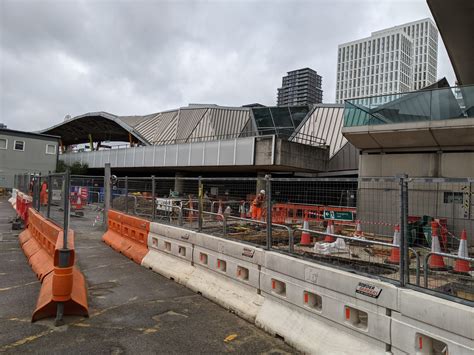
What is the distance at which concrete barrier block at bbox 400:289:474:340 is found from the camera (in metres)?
3.15

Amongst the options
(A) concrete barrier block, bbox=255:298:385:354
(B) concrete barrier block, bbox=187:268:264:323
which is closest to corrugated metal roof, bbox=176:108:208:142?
(B) concrete barrier block, bbox=187:268:264:323

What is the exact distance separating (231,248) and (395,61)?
129562 millimetres

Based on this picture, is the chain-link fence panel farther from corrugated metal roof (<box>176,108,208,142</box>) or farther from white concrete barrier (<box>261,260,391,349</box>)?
corrugated metal roof (<box>176,108,208,142</box>)

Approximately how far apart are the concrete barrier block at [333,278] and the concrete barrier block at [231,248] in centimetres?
24

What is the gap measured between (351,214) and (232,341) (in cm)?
608

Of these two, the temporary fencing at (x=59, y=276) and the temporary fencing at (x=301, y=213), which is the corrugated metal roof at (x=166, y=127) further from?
the temporary fencing at (x=59, y=276)

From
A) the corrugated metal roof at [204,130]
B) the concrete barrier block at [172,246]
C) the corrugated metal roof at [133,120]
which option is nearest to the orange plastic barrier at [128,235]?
the concrete barrier block at [172,246]

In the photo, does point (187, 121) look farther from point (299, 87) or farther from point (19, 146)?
point (299, 87)

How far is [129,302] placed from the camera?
595 centimetres

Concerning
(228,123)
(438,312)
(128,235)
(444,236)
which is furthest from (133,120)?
(438,312)

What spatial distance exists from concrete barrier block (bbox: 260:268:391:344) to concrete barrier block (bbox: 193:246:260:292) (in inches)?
9.7

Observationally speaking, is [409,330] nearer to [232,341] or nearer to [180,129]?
[232,341]

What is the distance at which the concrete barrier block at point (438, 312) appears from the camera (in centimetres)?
315

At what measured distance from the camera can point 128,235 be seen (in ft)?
33.7
